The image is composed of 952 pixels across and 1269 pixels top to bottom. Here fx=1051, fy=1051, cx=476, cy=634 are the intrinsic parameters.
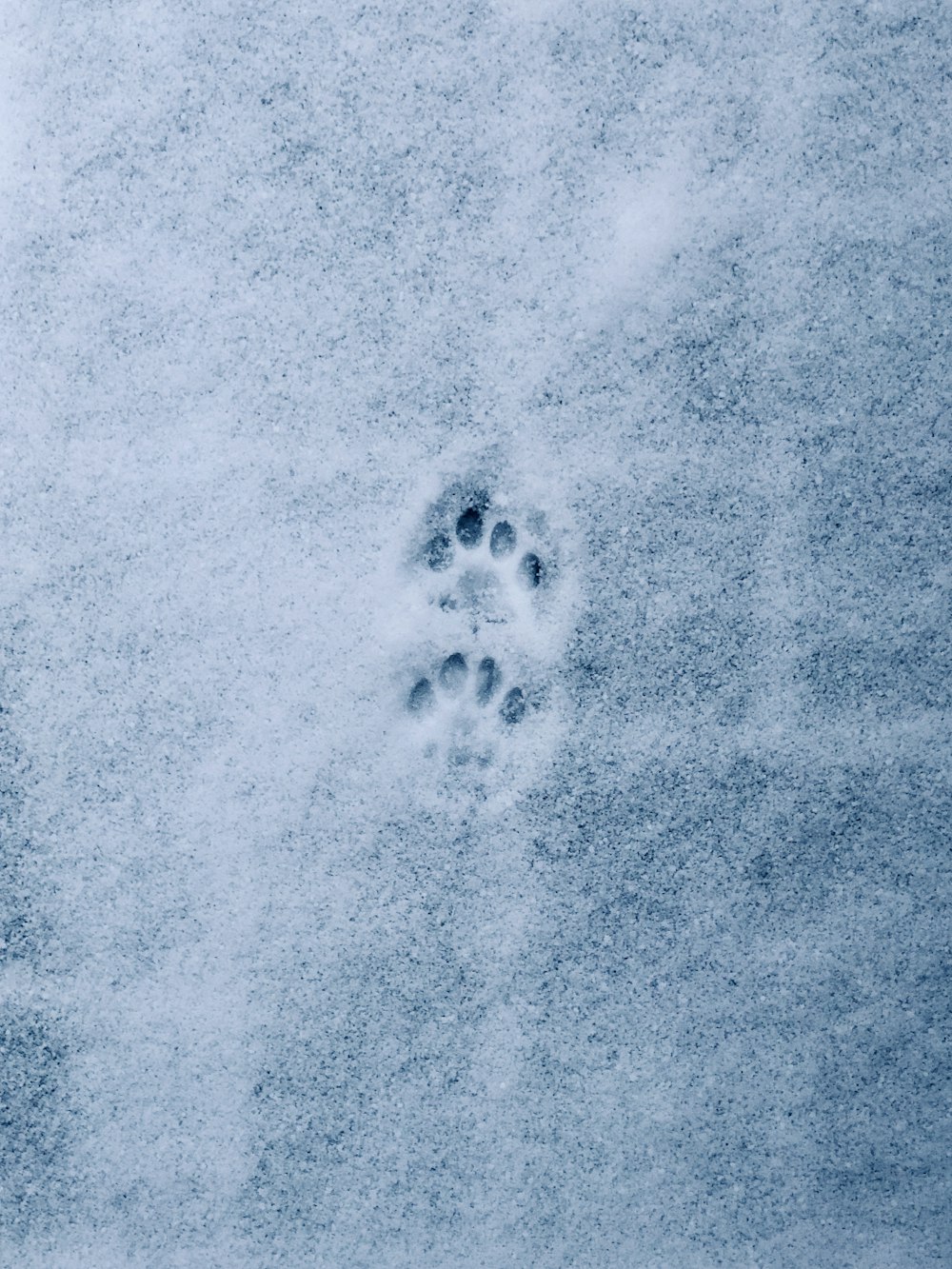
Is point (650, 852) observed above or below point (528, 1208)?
above

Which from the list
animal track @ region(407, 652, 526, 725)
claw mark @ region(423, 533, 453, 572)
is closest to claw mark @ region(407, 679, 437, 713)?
animal track @ region(407, 652, 526, 725)

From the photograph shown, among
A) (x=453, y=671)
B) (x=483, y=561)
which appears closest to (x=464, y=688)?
(x=453, y=671)

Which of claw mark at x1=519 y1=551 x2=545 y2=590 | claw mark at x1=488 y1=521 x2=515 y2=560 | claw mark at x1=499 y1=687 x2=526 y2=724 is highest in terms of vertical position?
claw mark at x1=488 y1=521 x2=515 y2=560

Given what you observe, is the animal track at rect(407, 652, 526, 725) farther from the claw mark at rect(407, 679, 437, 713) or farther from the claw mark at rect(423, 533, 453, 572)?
the claw mark at rect(423, 533, 453, 572)

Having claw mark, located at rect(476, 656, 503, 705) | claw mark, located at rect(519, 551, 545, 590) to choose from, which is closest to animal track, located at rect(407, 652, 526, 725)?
claw mark, located at rect(476, 656, 503, 705)

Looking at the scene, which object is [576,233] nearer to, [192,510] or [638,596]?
[638,596]

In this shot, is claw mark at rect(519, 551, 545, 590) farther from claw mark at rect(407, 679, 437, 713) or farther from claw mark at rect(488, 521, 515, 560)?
claw mark at rect(407, 679, 437, 713)

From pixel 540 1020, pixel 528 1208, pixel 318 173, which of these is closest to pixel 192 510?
pixel 318 173

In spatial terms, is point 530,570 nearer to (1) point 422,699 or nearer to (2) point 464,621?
(2) point 464,621

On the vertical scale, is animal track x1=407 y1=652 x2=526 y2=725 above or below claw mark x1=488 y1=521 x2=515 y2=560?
below
